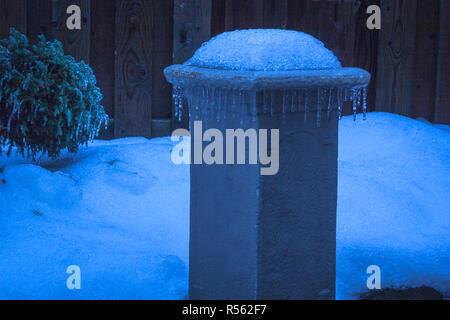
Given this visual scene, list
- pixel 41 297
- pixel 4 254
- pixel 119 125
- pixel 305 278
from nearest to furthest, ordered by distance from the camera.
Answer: pixel 305 278 → pixel 41 297 → pixel 4 254 → pixel 119 125

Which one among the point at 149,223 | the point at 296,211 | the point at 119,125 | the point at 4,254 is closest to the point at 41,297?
the point at 4,254

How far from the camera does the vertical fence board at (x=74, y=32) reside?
5773 millimetres

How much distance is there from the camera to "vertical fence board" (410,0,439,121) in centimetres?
638

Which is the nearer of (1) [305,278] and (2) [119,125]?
(1) [305,278]

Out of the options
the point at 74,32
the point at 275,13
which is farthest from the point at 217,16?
the point at 74,32

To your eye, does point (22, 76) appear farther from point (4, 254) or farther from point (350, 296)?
point (350, 296)

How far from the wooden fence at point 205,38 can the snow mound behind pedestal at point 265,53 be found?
266cm

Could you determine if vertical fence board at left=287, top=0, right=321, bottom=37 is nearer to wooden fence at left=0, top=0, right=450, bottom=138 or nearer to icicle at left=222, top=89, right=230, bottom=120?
wooden fence at left=0, top=0, right=450, bottom=138

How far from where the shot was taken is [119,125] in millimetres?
6016

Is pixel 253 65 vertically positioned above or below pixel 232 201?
above

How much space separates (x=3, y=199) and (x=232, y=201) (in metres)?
1.96

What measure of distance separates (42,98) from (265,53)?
2.02 metres

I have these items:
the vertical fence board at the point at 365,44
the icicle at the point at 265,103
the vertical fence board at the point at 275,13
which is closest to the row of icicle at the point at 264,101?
the icicle at the point at 265,103

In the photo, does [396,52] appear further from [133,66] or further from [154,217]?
[154,217]
